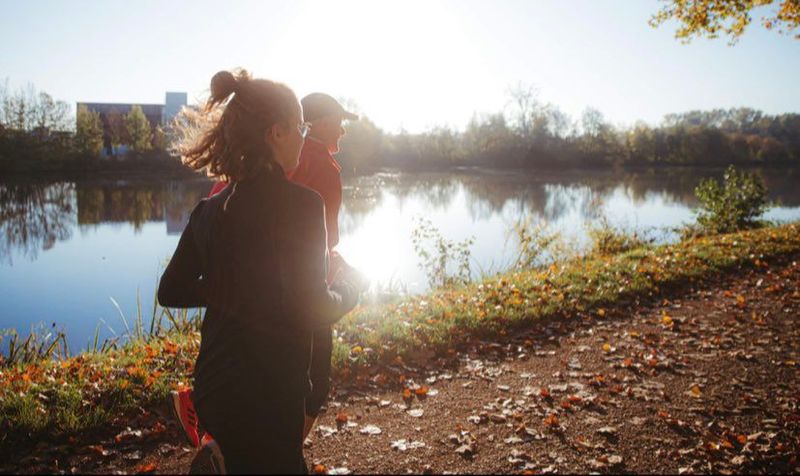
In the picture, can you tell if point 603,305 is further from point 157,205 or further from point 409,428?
point 157,205

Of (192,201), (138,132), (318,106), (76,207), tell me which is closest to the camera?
(318,106)

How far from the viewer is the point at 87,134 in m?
48.9

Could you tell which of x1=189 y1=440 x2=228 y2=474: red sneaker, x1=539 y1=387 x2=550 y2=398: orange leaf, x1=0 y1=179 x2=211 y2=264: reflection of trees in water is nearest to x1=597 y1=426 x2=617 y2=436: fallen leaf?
x1=539 y1=387 x2=550 y2=398: orange leaf

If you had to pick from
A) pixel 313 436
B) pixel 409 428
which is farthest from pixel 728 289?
pixel 313 436

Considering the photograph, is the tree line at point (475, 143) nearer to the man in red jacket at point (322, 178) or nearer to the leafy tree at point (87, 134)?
the leafy tree at point (87, 134)

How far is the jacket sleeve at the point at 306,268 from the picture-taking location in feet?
5.61

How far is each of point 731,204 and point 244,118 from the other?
19.2 meters

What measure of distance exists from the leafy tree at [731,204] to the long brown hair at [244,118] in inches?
715

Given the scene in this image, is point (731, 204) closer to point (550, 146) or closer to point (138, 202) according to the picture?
point (138, 202)

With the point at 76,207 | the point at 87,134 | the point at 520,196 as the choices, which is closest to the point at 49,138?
the point at 87,134

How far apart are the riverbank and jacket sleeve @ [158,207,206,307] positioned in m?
2.42

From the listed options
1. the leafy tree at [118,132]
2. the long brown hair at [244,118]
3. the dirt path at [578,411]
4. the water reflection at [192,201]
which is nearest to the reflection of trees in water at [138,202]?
the water reflection at [192,201]

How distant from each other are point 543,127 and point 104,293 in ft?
194

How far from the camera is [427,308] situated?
698 centimetres
